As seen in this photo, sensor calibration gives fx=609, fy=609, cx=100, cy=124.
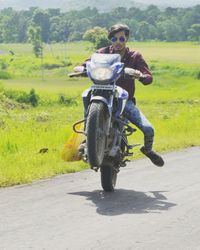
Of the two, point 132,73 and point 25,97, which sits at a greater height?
point 132,73

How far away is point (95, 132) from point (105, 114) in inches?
13.5

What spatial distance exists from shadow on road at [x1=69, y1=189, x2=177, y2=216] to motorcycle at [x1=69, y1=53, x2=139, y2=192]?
244mm

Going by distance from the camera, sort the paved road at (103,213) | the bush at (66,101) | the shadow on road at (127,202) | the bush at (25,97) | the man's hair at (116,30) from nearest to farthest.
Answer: the paved road at (103,213)
the shadow on road at (127,202)
the man's hair at (116,30)
the bush at (25,97)
the bush at (66,101)

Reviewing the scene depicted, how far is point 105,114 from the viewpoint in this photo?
7.07m

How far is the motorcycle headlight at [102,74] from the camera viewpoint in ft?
23.0

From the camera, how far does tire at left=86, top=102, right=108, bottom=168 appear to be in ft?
22.4

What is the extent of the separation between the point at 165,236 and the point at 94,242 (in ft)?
2.29

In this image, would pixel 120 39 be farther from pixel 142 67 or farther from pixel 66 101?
pixel 66 101

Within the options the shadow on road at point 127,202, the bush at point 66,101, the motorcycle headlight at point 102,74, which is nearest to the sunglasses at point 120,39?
the motorcycle headlight at point 102,74

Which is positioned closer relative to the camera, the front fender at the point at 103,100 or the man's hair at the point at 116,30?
the front fender at the point at 103,100

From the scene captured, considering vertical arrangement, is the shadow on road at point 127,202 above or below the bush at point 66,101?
above

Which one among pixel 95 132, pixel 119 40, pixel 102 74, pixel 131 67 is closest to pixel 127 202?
pixel 95 132

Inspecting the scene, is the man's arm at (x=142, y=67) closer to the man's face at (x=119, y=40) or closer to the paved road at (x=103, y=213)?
the man's face at (x=119, y=40)

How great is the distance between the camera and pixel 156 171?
30.9ft
